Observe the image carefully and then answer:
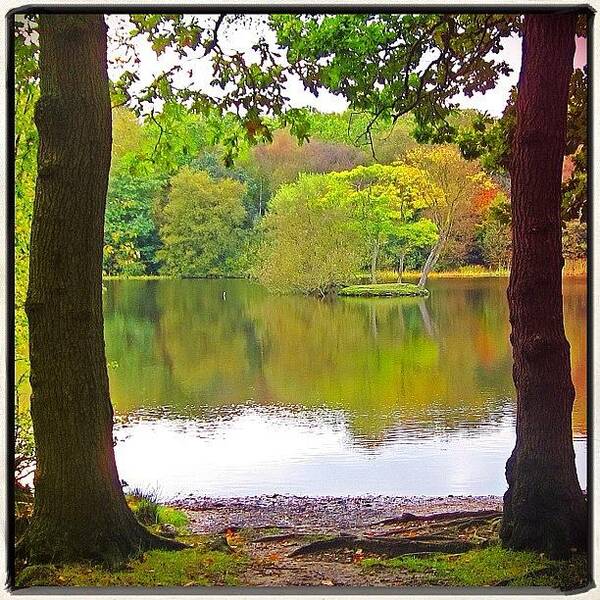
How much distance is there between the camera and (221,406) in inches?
155

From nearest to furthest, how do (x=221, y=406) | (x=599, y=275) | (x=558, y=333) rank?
(x=599, y=275)
(x=558, y=333)
(x=221, y=406)

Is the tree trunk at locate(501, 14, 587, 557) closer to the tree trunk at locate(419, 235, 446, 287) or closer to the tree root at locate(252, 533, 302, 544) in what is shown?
the tree trunk at locate(419, 235, 446, 287)

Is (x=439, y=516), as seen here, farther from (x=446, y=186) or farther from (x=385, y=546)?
(x=446, y=186)

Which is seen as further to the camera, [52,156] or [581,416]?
[581,416]

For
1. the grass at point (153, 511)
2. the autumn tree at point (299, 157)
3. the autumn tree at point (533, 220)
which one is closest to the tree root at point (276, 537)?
the grass at point (153, 511)

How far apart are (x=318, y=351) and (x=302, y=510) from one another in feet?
2.26

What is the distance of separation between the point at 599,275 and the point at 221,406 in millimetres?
1664

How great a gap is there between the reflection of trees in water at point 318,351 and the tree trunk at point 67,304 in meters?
0.42

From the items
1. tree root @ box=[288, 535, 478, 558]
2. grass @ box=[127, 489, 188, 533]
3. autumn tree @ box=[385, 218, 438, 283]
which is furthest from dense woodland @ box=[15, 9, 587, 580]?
tree root @ box=[288, 535, 478, 558]

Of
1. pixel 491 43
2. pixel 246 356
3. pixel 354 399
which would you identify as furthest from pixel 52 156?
pixel 491 43

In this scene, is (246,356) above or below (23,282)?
below

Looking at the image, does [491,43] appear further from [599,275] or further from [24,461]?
[24,461]

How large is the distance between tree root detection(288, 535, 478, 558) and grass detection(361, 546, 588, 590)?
3cm

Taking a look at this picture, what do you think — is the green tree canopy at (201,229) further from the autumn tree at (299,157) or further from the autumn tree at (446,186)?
the autumn tree at (446,186)
